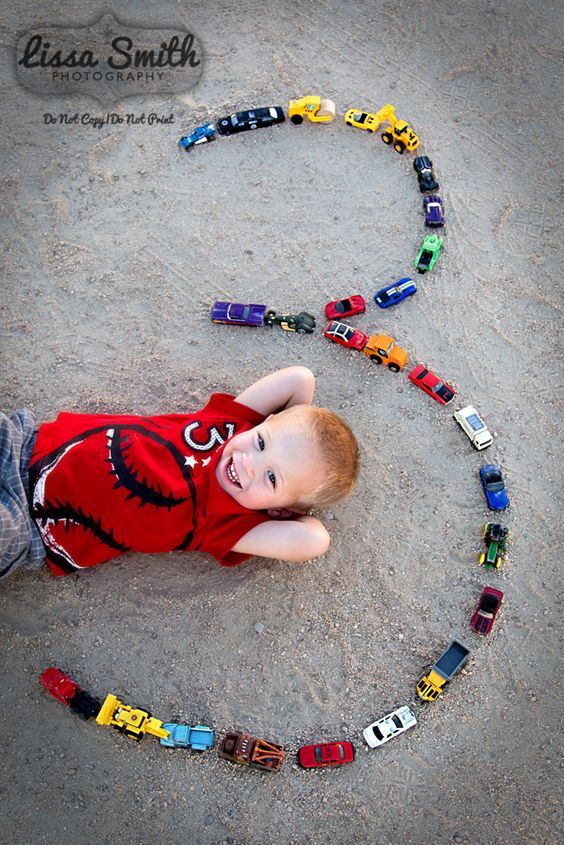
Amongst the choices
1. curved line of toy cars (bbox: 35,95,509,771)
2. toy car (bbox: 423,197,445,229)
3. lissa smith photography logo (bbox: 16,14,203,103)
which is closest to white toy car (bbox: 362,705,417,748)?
curved line of toy cars (bbox: 35,95,509,771)

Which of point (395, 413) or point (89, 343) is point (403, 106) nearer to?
point (395, 413)

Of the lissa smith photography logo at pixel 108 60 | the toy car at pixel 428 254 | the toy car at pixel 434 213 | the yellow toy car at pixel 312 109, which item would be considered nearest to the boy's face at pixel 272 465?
the toy car at pixel 428 254

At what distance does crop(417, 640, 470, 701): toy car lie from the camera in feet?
10.0

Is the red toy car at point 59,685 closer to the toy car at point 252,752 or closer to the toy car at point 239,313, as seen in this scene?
the toy car at point 252,752

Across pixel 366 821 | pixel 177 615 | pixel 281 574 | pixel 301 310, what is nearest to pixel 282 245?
pixel 301 310

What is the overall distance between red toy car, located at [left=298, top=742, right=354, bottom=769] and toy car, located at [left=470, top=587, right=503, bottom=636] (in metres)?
0.83

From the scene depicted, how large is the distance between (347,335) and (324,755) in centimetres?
208

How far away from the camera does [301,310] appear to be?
3699mm

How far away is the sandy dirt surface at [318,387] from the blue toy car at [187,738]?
85 mm

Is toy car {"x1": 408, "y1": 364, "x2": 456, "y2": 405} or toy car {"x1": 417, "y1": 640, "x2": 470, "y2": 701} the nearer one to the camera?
toy car {"x1": 417, "y1": 640, "x2": 470, "y2": 701}

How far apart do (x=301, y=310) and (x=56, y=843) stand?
2847 mm

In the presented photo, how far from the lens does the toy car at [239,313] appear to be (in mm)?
3586

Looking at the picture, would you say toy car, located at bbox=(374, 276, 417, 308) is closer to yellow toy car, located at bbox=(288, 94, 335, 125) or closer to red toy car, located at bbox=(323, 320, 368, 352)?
red toy car, located at bbox=(323, 320, 368, 352)

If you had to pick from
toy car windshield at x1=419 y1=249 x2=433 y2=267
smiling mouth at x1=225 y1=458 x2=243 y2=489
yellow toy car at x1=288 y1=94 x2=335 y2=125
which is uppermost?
yellow toy car at x1=288 y1=94 x2=335 y2=125
